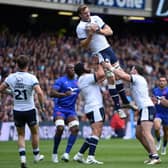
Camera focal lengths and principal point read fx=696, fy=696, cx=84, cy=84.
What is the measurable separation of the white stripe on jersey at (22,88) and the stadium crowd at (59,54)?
52.1 ft

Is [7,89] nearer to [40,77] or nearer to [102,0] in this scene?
[40,77]

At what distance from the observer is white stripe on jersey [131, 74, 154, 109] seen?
697 inches

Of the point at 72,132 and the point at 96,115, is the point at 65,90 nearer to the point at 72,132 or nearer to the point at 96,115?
the point at 72,132

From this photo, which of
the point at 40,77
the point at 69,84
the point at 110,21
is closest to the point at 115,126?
the point at 40,77

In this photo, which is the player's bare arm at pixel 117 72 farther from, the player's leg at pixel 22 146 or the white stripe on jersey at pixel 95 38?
the player's leg at pixel 22 146

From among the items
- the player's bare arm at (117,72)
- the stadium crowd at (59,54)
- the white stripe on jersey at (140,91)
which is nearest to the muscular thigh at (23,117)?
the player's bare arm at (117,72)

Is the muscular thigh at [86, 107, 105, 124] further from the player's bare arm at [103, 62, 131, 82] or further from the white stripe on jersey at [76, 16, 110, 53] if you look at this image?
the white stripe on jersey at [76, 16, 110, 53]

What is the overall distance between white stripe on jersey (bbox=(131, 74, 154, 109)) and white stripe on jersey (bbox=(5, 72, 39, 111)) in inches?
110

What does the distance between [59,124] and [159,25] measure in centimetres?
2949

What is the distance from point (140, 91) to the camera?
1780 cm

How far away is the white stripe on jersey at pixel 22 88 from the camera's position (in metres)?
16.2

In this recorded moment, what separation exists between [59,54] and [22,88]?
2258 centimetres

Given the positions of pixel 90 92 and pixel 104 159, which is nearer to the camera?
pixel 90 92

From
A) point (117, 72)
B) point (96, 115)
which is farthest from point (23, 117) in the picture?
point (117, 72)
